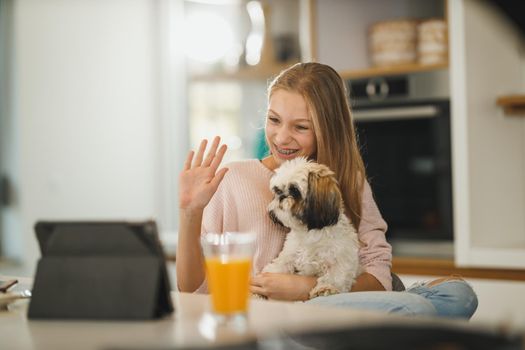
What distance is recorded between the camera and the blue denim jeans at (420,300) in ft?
4.26

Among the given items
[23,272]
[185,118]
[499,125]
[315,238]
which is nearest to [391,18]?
[499,125]

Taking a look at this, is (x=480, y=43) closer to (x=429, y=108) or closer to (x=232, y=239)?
(x=429, y=108)

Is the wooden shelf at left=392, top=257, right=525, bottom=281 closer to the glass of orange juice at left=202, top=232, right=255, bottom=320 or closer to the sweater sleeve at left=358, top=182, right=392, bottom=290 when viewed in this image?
the sweater sleeve at left=358, top=182, right=392, bottom=290

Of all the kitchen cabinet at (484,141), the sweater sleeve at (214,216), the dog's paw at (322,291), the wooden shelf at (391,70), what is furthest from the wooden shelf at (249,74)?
the dog's paw at (322,291)

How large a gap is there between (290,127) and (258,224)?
0.92 feet

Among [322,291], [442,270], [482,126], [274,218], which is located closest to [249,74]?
[482,126]

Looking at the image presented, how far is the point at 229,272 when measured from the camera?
104cm

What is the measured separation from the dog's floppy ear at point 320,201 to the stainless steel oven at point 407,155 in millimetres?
1415

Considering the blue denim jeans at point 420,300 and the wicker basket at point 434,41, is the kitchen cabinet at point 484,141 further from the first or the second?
the blue denim jeans at point 420,300

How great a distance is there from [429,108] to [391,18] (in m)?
0.53

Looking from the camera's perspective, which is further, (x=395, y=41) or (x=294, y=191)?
(x=395, y=41)

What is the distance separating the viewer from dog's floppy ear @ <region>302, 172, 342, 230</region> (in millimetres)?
1815

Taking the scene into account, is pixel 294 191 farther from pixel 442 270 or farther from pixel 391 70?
pixel 391 70

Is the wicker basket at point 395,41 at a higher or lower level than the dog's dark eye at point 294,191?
higher
